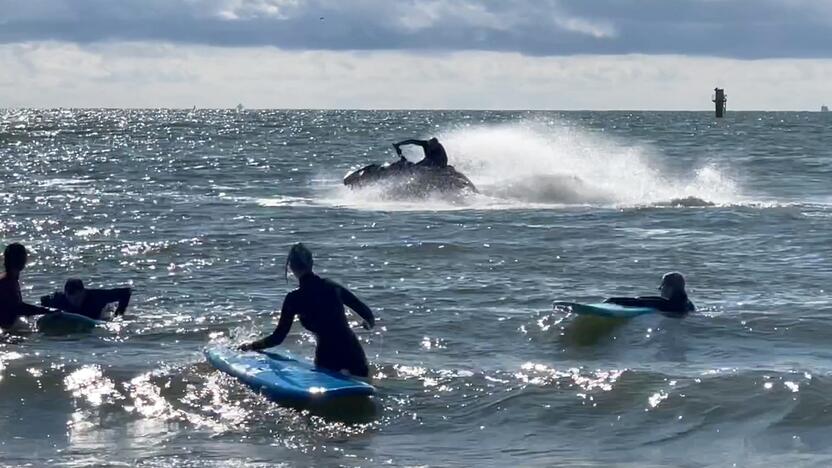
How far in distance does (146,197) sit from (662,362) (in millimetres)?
22180

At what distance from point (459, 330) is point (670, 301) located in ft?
7.56

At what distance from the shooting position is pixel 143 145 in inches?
2721

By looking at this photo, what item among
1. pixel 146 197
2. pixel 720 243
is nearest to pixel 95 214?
pixel 146 197

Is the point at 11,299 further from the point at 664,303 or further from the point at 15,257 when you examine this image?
the point at 664,303

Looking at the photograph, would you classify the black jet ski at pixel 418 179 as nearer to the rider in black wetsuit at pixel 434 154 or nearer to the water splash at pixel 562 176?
the rider in black wetsuit at pixel 434 154

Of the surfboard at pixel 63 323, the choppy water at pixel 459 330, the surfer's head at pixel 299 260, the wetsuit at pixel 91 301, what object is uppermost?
the surfer's head at pixel 299 260

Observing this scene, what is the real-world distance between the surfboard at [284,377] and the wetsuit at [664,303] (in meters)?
4.60

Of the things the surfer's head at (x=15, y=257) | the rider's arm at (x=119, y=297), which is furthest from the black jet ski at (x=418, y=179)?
the surfer's head at (x=15, y=257)

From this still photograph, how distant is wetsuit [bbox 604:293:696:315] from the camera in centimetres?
1460

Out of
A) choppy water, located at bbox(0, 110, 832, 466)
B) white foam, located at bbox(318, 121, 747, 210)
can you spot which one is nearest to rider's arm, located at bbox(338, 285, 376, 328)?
choppy water, located at bbox(0, 110, 832, 466)

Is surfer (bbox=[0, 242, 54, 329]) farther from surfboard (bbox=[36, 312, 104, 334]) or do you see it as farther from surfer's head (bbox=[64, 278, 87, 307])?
surfer's head (bbox=[64, 278, 87, 307])

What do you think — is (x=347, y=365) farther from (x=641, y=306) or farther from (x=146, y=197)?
(x=146, y=197)

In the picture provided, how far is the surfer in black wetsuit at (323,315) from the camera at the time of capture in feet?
34.3

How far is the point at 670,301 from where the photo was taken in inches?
576
